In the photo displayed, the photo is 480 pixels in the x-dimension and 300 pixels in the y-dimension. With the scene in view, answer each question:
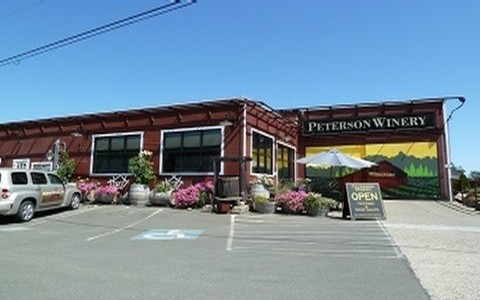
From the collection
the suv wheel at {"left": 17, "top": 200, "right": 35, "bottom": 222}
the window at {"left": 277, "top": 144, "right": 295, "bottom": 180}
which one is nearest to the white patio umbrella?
the window at {"left": 277, "top": 144, "right": 295, "bottom": 180}

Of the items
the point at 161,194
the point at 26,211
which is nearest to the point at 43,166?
the point at 161,194

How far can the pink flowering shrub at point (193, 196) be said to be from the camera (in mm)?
16688

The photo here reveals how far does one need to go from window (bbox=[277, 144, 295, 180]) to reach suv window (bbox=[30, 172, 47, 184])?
37.9 ft

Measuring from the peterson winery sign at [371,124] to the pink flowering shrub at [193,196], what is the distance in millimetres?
10370

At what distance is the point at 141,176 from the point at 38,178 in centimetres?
466

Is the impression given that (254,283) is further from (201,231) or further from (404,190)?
(404,190)

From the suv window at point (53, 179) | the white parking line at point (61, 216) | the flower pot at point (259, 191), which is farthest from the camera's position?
the flower pot at point (259, 191)

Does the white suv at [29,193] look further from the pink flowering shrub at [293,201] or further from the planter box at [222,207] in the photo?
the pink flowering shrub at [293,201]

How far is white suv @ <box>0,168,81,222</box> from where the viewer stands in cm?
1305

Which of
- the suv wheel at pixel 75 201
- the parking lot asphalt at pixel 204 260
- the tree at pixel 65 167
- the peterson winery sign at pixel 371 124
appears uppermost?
the peterson winery sign at pixel 371 124

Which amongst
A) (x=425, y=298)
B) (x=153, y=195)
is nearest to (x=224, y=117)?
(x=153, y=195)

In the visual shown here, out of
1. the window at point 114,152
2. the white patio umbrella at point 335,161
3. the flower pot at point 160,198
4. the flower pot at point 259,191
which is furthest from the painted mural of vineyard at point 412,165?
the window at point 114,152

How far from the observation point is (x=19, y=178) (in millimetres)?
13703

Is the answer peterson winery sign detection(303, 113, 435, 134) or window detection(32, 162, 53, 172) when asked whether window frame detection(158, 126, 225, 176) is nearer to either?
window detection(32, 162, 53, 172)
